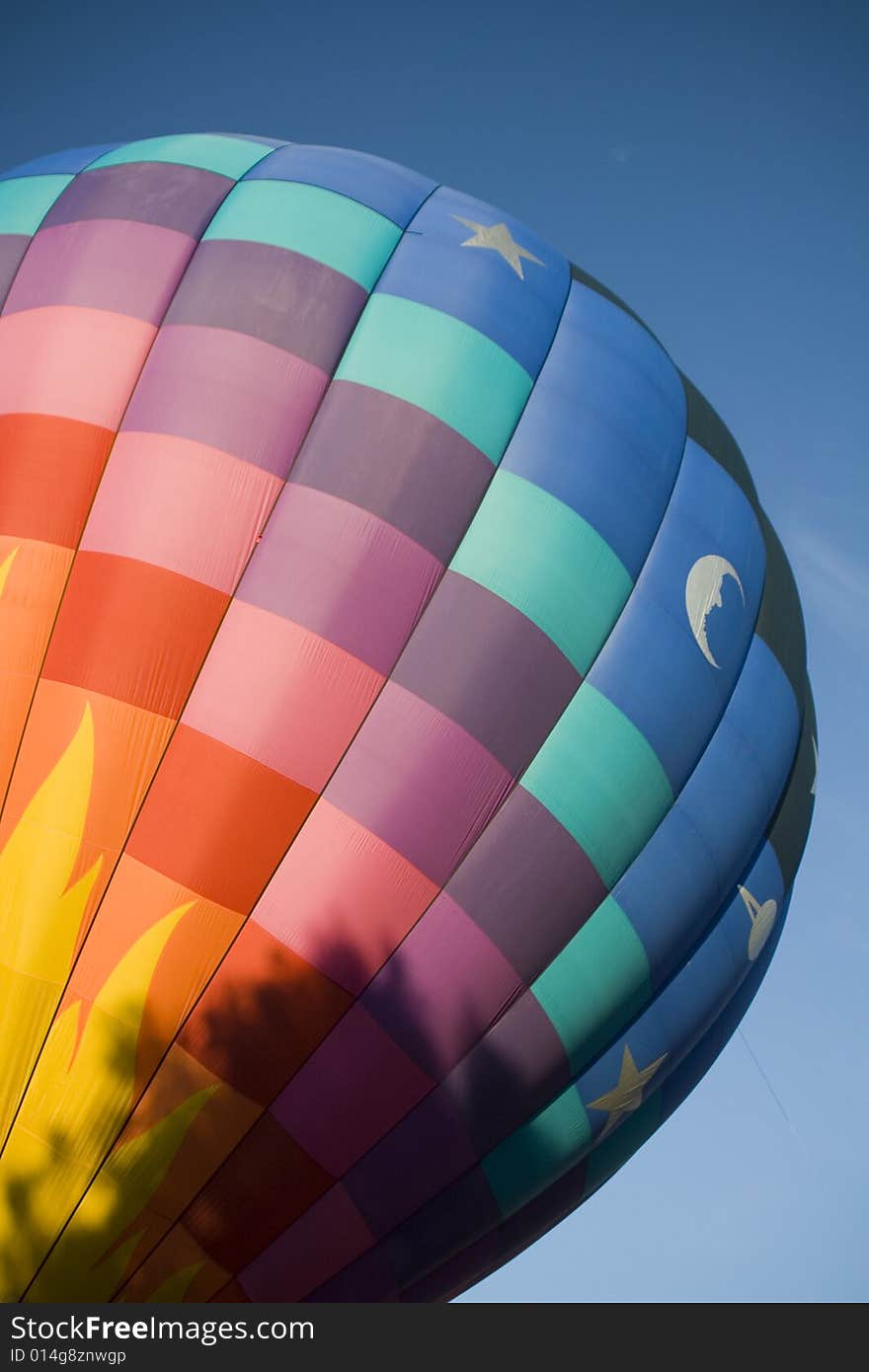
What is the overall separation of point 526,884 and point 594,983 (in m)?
0.56

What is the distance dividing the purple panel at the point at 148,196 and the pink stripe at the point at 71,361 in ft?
2.07

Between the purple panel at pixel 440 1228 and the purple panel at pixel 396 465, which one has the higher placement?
the purple panel at pixel 396 465

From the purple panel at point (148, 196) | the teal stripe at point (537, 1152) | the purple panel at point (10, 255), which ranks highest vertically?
the purple panel at point (148, 196)

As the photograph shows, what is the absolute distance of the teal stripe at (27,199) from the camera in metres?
5.95

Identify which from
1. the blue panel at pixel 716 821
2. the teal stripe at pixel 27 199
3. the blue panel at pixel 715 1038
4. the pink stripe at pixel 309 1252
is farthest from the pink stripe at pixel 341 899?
the teal stripe at pixel 27 199

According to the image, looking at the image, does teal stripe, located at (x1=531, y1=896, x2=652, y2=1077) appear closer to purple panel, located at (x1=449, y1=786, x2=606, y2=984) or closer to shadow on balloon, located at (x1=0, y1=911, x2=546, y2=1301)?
purple panel, located at (x1=449, y1=786, x2=606, y2=984)

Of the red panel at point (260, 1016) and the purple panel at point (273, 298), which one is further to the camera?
the purple panel at point (273, 298)

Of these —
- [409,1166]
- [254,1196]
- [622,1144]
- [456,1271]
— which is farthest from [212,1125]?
[622,1144]

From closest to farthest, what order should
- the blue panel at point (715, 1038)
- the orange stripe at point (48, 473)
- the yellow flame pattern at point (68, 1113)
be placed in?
the yellow flame pattern at point (68, 1113)
the orange stripe at point (48, 473)
the blue panel at point (715, 1038)

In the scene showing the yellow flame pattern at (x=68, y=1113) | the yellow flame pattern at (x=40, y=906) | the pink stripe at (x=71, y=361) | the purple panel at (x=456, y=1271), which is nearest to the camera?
the yellow flame pattern at (x=68, y=1113)

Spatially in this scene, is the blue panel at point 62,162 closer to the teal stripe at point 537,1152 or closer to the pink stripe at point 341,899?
the pink stripe at point 341,899

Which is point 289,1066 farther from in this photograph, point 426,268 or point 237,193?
point 237,193

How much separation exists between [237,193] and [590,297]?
184cm

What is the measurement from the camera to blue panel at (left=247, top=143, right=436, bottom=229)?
6.00m
